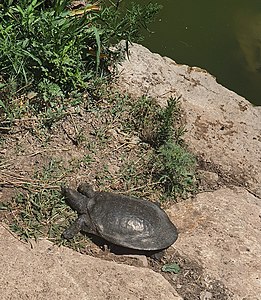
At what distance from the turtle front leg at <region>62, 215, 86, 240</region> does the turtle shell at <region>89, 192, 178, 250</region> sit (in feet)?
0.24

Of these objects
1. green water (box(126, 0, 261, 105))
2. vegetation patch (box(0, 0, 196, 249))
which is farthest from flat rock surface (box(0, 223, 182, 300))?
green water (box(126, 0, 261, 105))

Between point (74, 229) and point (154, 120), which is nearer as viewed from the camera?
point (74, 229)

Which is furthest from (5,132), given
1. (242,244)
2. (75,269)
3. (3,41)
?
(242,244)

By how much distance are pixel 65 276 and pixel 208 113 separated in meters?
2.00

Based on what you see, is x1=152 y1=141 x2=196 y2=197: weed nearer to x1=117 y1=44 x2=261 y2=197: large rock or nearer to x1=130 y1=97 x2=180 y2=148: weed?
x1=130 y1=97 x2=180 y2=148: weed

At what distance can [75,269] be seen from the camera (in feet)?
11.3

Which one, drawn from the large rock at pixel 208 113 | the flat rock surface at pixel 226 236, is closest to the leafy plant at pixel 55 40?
the large rock at pixel 208 113

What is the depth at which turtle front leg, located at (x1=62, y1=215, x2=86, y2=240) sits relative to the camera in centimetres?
364

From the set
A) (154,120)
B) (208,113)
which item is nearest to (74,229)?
(154,120)

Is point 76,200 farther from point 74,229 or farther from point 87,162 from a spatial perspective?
point 87,162

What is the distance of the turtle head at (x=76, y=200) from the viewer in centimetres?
377

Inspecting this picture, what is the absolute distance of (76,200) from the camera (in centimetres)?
378

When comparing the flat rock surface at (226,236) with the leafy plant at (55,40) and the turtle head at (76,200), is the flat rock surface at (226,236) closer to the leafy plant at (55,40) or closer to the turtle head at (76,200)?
the turtle head at (76,200)

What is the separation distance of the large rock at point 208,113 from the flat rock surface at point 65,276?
1198 millimetres
